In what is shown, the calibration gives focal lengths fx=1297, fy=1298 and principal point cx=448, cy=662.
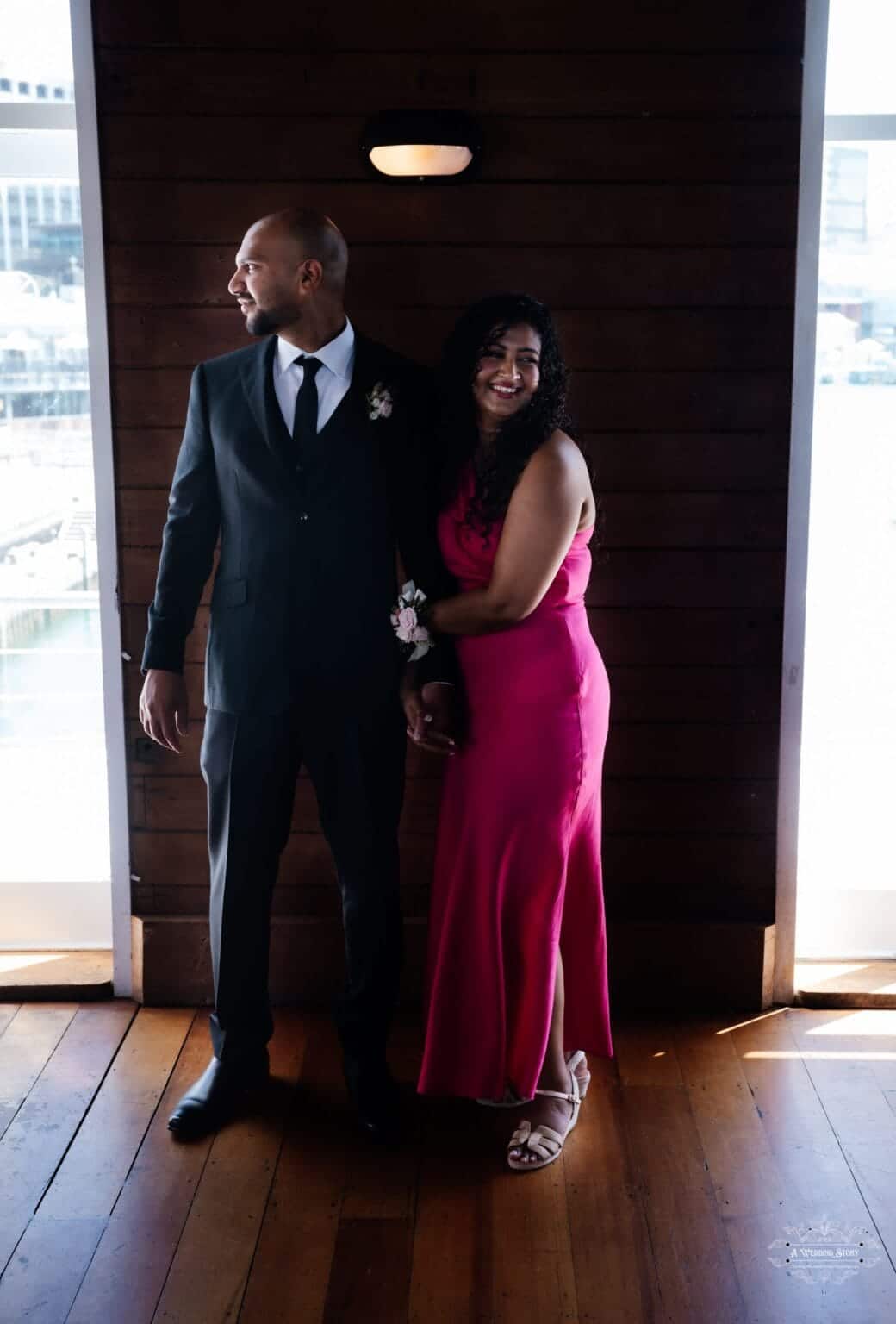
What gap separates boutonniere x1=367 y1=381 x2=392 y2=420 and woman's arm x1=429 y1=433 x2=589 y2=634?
0.31 meters

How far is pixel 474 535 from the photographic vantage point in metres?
2.43

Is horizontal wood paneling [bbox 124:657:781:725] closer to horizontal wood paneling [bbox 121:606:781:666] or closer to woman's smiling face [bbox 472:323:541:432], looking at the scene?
horizontal wood paneling [bbox 121:606:781:666]

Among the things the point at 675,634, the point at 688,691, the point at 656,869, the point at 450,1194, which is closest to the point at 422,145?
the point at 675,634

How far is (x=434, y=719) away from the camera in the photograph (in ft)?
8.03

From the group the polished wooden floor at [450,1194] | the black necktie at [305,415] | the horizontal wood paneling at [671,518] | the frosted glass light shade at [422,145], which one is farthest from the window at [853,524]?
the black necktie at [305,415]

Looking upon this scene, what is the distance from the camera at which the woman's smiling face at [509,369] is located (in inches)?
93.6

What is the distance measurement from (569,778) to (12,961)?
1.64 metres

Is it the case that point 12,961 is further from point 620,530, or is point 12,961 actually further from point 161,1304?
point 620,530

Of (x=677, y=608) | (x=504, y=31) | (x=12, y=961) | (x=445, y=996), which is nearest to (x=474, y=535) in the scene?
(x=677, y=608)

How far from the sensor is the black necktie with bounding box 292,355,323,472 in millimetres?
2430

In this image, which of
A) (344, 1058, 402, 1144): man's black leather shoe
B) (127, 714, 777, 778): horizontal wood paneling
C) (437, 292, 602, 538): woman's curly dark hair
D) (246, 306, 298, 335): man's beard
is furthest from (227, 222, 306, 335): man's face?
(344, 1058, 402, 1144): man's black leather shoe

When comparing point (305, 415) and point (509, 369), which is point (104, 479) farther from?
point (509, 369)

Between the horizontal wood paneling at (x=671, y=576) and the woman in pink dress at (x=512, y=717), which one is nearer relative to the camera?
the woman in pink dress at (x=512, y=717)

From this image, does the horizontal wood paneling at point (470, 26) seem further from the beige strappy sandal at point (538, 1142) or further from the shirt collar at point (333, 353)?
the beige strappy sandal at point (538, 1142)
